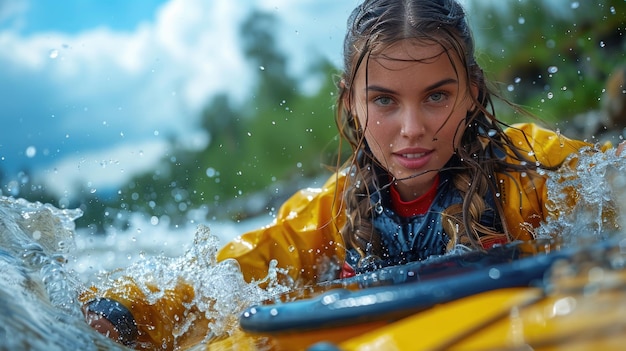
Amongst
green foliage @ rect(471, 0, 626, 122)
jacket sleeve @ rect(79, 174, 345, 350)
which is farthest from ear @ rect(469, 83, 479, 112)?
green foliage @ rect(471, 0, 626, 122)

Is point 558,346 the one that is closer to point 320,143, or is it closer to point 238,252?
point 238,252

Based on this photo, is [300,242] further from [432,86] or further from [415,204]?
[432,86]

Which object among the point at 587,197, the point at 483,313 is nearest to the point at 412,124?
the point at 587,197

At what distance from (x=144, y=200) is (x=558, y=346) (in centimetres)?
499

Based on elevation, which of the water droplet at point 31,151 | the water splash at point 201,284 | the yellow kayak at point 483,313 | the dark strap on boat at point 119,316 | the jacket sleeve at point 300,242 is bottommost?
the yellow kayak at point 483,313

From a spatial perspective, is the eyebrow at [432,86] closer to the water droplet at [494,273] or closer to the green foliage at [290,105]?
the water droplet at [494,273]

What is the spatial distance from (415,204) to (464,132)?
22 cm

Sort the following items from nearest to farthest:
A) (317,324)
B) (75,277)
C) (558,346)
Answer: (558,346) < (317,324) < (75,277)

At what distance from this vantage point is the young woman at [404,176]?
63.3 inches

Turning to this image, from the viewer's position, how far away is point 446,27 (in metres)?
1.69

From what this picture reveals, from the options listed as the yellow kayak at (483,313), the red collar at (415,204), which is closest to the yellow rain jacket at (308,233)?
the red collar at (415,204)

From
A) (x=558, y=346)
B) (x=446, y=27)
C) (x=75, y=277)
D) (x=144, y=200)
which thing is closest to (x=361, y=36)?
(x=446, y=27)

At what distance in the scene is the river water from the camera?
107 centimetres

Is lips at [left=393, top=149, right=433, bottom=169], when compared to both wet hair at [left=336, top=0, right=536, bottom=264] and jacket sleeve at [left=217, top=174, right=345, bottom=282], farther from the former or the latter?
jacket sleeve at [left=217, top=174, right=345, bottom=282]
